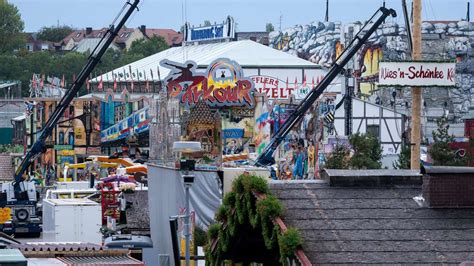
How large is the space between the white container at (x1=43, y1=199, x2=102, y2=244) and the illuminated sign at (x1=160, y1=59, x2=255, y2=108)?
2948 centimetres

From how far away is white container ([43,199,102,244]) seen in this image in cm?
4338

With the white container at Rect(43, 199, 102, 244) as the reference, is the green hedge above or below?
above

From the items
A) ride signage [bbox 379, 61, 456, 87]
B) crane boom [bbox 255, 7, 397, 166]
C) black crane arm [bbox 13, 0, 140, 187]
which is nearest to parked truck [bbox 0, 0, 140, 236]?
black crane arm [bbox 13, 0, 140, 187]

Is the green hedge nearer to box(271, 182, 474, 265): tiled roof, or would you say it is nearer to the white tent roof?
box(271, 182, 474, 265): tiled roof

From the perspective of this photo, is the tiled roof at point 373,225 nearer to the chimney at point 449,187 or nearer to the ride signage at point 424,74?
the chimney at point 449,187

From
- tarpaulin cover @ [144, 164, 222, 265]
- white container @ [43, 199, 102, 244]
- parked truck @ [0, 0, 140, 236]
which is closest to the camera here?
tarpaulin cover @ [144, 164, 222, 265]

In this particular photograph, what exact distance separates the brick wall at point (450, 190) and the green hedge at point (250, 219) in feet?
7.31

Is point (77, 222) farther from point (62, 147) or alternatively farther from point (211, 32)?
point (211, 32)

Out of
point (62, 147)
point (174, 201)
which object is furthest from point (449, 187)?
point (62, 147)

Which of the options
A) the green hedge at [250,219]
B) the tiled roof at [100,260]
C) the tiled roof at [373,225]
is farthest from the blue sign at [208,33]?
the tiled roof at [373,225]

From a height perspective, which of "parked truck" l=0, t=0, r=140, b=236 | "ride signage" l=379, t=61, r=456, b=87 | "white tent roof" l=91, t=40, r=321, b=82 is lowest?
"parked truck" l=0, t=0, r=140, b=236

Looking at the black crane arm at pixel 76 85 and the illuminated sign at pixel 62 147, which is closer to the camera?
the black crane arm at pixel 76 85

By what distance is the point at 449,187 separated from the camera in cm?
2281

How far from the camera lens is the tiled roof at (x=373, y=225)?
20.4 meters
